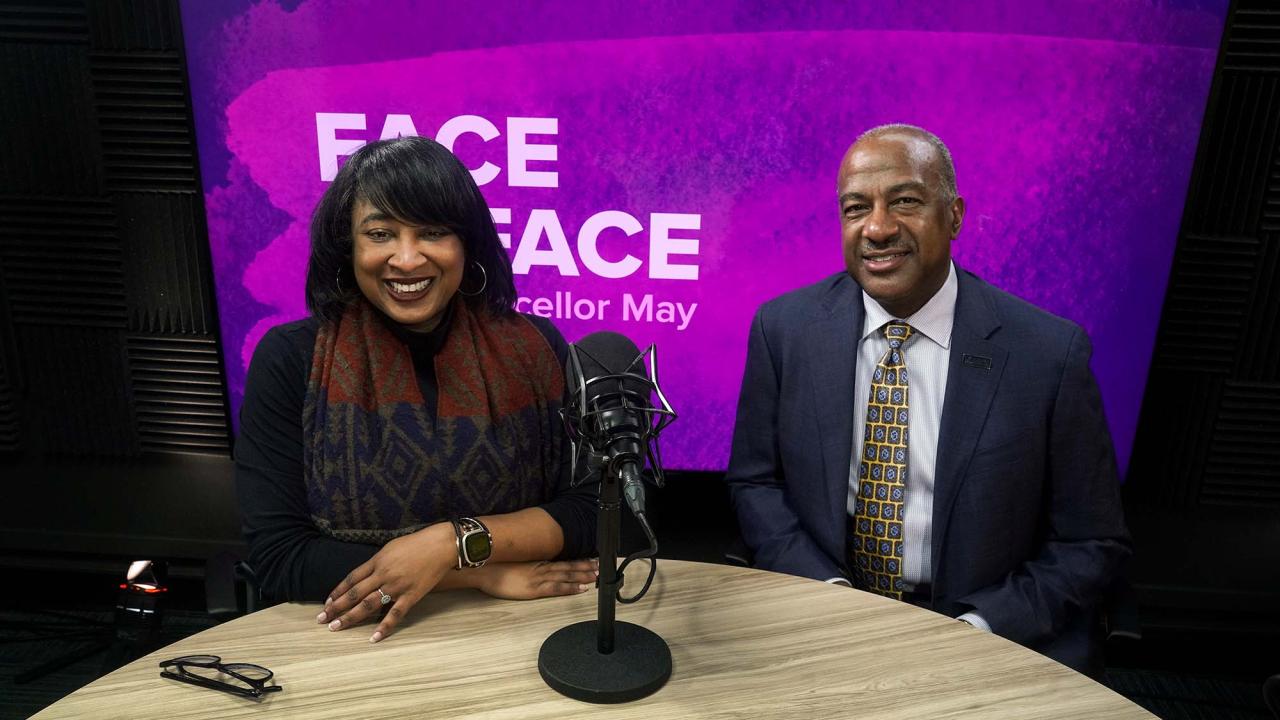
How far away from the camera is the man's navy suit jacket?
6.77 feet

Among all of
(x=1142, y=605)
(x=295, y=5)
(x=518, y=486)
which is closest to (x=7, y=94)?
(x=295, y=5)

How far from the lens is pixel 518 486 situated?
1.99m

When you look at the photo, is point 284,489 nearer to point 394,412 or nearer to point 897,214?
point 394,412

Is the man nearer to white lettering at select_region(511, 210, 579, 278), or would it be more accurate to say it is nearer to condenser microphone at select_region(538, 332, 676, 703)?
condenser microphone at select_region(538, 332, 676, 703)

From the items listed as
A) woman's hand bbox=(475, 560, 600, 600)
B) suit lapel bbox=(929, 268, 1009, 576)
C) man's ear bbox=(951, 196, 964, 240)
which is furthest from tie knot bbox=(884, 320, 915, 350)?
woman's hand bbox=(475, 560, 600, 600)

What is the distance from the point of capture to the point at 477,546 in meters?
1.69

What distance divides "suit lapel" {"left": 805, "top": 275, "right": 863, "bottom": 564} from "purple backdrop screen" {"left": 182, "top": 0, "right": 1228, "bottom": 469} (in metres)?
0.85

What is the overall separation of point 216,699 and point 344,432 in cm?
62

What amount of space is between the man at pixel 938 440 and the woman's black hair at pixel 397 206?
33.9 inches

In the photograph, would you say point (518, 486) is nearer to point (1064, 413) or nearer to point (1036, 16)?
point (1064, 413)

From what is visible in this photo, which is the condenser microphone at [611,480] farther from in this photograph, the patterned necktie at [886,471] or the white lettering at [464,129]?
the white lettering at [464,129]

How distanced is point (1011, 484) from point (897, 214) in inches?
27.3

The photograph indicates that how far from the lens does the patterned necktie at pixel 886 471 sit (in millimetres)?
2148

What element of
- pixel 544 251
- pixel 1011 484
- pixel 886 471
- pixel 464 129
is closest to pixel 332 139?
pixel 464 129
